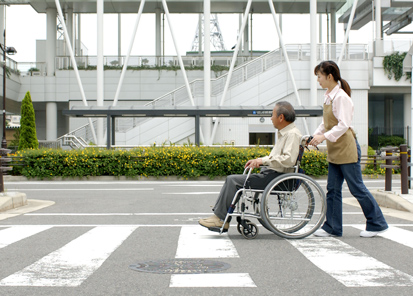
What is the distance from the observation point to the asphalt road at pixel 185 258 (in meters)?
4.17

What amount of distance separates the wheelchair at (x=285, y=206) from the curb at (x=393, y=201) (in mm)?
3549

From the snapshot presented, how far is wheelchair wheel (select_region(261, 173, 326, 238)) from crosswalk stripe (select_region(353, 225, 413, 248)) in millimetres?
846

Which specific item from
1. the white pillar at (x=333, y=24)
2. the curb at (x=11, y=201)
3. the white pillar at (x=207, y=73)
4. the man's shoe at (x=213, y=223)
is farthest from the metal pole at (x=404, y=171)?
the white pillar at (x=333, y=24)

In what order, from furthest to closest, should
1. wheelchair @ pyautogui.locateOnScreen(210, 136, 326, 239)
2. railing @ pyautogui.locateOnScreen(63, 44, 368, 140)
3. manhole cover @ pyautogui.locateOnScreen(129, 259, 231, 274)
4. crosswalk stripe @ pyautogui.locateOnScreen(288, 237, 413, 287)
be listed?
railing @ pyautogui.locateOnScreen(63, 44, 368, 140), wheelchair @ pyautogui.locateOnScreen(210, 136, 326, 239), manhole cover @ pyautogui.locateOnScreen(129, 259, 231, 274), crosswalk stripe @ pyautogui.locateOnScreen(288, 237, 413, 287)

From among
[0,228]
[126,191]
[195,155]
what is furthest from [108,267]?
[195,155]

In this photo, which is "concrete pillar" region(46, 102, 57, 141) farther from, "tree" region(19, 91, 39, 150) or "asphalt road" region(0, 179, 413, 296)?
"asphalt road" region(0, 179, 413, 296)

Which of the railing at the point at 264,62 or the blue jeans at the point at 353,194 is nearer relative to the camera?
the blue jeans at the point at 353,194

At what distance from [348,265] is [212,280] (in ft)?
4.36

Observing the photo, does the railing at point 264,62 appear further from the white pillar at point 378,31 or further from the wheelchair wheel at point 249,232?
the wheelchair wheel at point 249,232

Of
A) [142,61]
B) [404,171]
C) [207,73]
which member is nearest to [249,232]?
[404,171]

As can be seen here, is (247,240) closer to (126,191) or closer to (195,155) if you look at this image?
(126,191)

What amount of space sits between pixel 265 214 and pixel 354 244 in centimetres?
103

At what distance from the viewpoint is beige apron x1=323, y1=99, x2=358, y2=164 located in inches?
259

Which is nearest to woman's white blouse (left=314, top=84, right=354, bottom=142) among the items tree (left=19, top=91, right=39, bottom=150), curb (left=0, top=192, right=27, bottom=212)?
curb (left=0, top=192, right=27, bottom=212)
